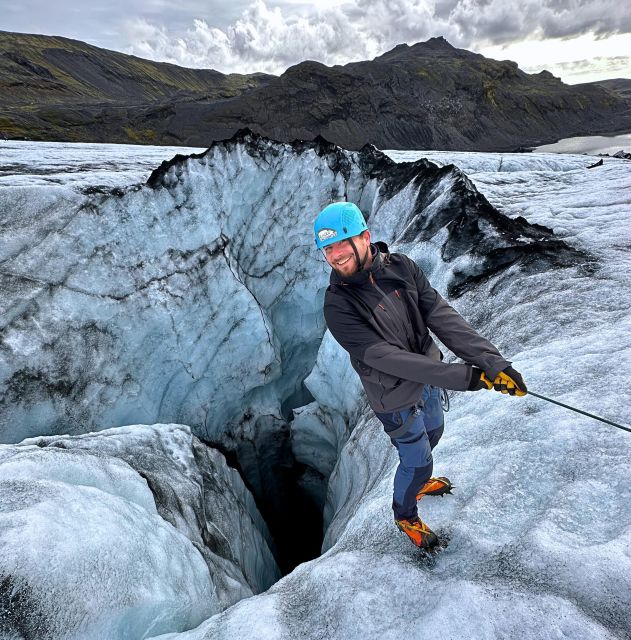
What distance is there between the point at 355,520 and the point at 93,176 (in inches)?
326

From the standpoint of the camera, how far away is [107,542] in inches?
118

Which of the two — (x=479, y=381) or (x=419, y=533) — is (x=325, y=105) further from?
(x=419, y=533)

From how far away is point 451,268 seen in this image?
252 inches

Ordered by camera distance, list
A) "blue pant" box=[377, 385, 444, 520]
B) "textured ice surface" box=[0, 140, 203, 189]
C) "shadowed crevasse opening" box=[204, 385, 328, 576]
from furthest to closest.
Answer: "shadowed crevasse opening" box=[204, 385, 328, 576] → "textured ice surface" box=[0, 140, 203, 189] → "blue pant" box=[377, 385, 444, 520]

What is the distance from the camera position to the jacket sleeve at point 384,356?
2.11 m

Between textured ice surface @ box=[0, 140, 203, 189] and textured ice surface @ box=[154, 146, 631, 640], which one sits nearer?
textured ice surface @ box=[154, 146, 631, 640]

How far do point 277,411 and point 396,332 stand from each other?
889 cm

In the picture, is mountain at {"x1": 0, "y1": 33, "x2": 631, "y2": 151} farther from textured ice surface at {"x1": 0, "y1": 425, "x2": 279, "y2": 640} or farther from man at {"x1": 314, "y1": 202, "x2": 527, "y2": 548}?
man at {"x1": 314, "y1": 202, "x2": 527, "y2": 548}

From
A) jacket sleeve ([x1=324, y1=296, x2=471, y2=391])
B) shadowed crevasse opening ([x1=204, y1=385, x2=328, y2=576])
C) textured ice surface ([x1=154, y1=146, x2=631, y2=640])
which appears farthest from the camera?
shadowed crevasse opening ([x1=204, y1=385, x2=328, y2=576])

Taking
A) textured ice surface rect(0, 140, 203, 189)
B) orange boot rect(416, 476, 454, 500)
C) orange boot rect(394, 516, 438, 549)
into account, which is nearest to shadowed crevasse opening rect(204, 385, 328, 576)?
textured ice surface rect(0, 140, 203, 189)

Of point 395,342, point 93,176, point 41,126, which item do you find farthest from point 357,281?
point 41,126

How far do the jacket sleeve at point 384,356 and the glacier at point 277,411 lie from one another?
3.56 feet

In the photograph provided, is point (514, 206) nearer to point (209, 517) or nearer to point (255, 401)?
point (255, 401)

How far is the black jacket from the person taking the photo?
2154mm
